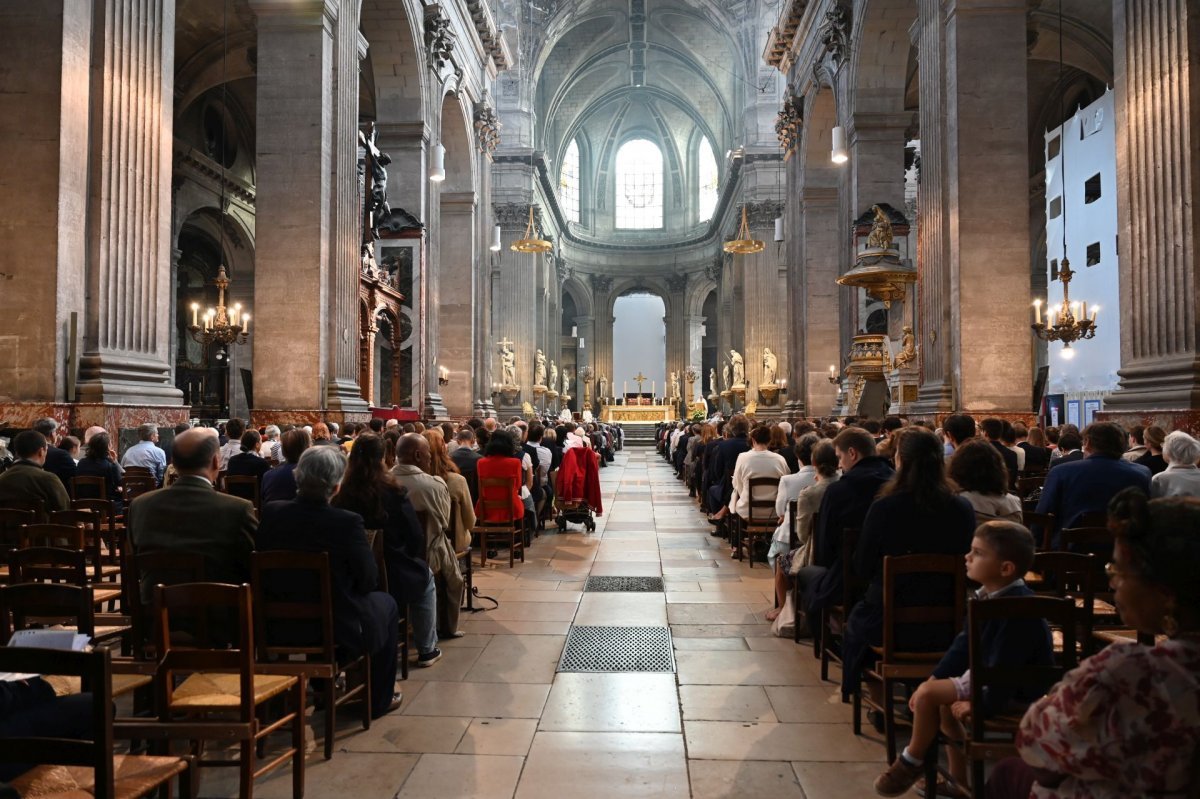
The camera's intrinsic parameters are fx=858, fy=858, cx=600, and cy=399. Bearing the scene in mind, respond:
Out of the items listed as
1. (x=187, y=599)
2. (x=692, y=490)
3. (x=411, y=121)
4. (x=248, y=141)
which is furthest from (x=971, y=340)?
(x=248, y=141)

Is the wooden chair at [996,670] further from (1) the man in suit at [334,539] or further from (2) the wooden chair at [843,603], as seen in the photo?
(1) the man in suit at [334,539]

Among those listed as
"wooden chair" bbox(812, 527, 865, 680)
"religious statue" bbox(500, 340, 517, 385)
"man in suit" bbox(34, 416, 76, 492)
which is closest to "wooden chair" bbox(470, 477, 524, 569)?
"man in suit" bbox(34, 416, 76, 492)

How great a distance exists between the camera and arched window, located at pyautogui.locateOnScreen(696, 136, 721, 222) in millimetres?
47812

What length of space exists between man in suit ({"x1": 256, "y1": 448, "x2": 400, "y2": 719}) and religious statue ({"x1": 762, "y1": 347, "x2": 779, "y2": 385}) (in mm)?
24429

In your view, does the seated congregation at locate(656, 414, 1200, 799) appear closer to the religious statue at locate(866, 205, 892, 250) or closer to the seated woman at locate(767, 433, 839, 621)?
the seated woman at locate(767, 433, 839, 621)

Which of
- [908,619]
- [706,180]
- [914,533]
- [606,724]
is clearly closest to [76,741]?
[606,724]

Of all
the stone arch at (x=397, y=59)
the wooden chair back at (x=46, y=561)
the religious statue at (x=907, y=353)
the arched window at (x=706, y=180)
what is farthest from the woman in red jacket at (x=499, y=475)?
the arched window at (x=706, y=180)

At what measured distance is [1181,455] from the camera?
495cm

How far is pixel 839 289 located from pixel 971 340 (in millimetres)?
8791

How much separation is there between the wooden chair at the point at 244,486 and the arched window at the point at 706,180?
42.8 meters

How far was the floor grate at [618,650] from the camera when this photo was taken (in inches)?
199

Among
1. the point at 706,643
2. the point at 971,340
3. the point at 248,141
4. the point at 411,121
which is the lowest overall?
the point at 706,643

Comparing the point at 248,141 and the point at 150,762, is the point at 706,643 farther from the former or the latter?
the point at 248,141

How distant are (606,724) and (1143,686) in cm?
282
